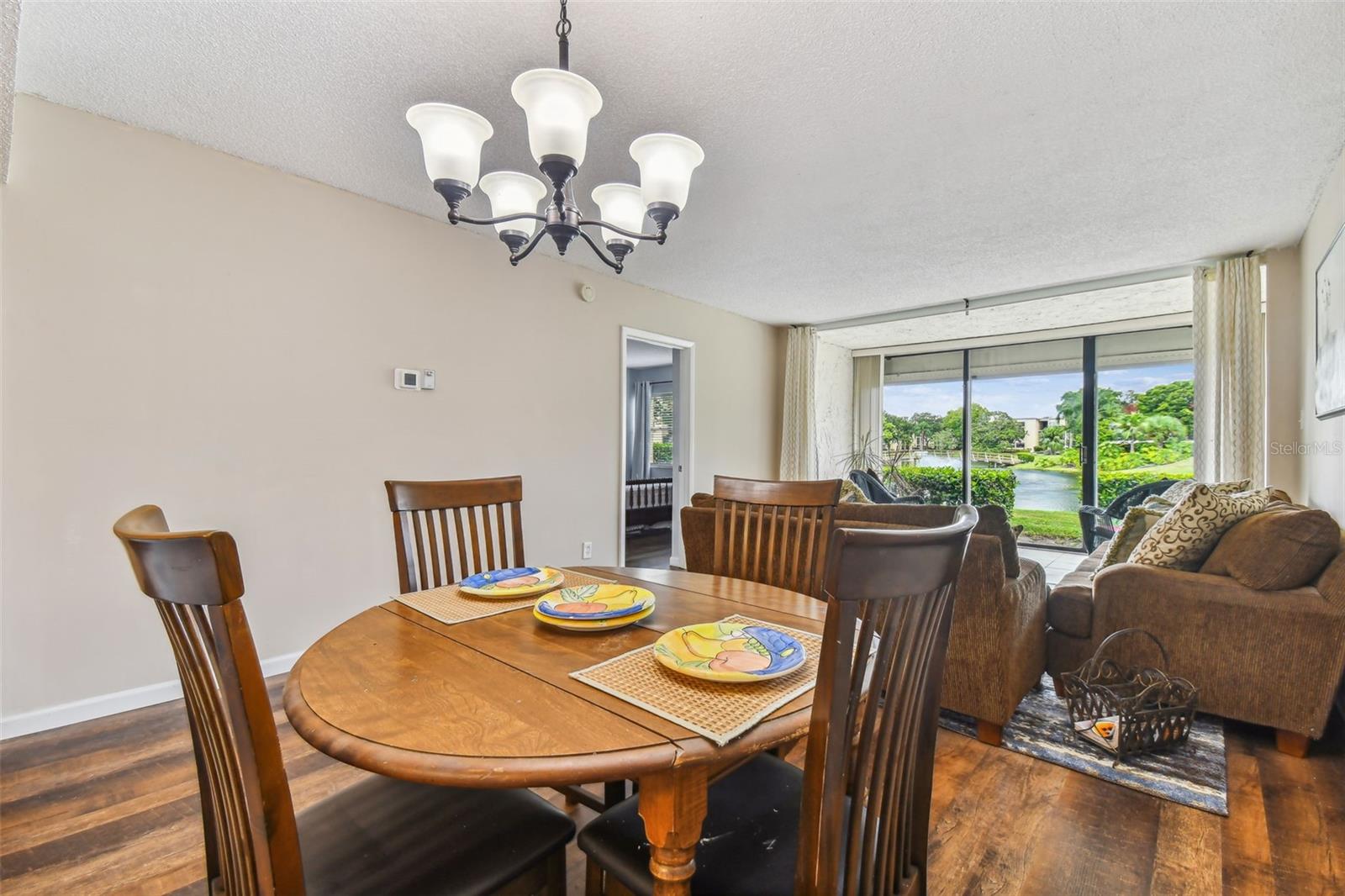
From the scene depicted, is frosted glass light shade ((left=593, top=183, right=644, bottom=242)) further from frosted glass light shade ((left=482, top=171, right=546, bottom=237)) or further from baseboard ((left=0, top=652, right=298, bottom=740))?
baseboard ((left=0, top=652, right=298, bottom=740))

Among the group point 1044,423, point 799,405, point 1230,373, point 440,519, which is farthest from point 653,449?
point 440,519

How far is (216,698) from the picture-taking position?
2.37 feet

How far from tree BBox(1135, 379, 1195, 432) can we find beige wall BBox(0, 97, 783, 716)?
5094 millimetres

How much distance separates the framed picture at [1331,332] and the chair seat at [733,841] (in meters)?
2.84

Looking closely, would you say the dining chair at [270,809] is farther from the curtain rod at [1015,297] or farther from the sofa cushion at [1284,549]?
the curtain rod at [1015,297]

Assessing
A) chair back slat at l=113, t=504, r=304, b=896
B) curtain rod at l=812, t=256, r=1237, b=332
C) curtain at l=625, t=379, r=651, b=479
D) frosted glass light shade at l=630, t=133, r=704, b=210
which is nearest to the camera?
chair back slat at l=113, t=504, r=304, b=896

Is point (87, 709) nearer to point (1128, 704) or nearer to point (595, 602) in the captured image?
point (595, 602)

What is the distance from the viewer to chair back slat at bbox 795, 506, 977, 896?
66 centimetres

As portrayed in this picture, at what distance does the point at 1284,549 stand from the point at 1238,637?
0.35 meters

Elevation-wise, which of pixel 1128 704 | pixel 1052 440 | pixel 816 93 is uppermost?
pixel 816 93

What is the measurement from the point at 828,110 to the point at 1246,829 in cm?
263

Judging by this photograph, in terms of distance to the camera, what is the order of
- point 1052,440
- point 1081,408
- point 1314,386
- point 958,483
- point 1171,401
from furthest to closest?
point 958,483 < point 1052,440 < point 1081,408 < point 1171,401 < point 1314,386

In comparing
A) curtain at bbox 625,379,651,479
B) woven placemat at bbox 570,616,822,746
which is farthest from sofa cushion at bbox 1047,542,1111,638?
curtain at bbox 625,379,651,479

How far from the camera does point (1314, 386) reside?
9.61 ft
